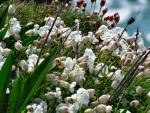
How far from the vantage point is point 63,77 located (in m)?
3.90

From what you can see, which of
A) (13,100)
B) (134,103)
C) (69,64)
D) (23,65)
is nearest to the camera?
(13,100)

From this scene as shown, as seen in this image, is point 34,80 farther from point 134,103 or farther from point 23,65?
point 134,103

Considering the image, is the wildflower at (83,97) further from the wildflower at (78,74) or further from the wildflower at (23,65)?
the wildflower at (23,65)

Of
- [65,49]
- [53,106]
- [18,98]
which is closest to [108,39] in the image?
[65,49]

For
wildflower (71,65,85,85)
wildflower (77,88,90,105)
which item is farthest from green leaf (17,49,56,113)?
wildflower (71,65,85,85)

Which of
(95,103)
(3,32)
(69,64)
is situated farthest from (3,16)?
(95,103)

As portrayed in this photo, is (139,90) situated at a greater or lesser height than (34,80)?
greater

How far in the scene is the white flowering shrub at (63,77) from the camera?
3367 millimetres

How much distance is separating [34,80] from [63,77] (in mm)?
532

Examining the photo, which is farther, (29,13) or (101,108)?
(29,13)

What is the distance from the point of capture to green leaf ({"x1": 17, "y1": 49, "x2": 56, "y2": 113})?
11.0ft

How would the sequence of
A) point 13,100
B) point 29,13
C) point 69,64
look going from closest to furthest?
1. point 13,100
2. point 69,64
3. point 29,13

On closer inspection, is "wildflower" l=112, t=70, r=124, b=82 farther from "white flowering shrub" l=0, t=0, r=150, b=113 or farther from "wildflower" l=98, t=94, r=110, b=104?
"wildflower" l=98, t=94, r=110, b=104

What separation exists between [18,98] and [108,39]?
1911 mm
